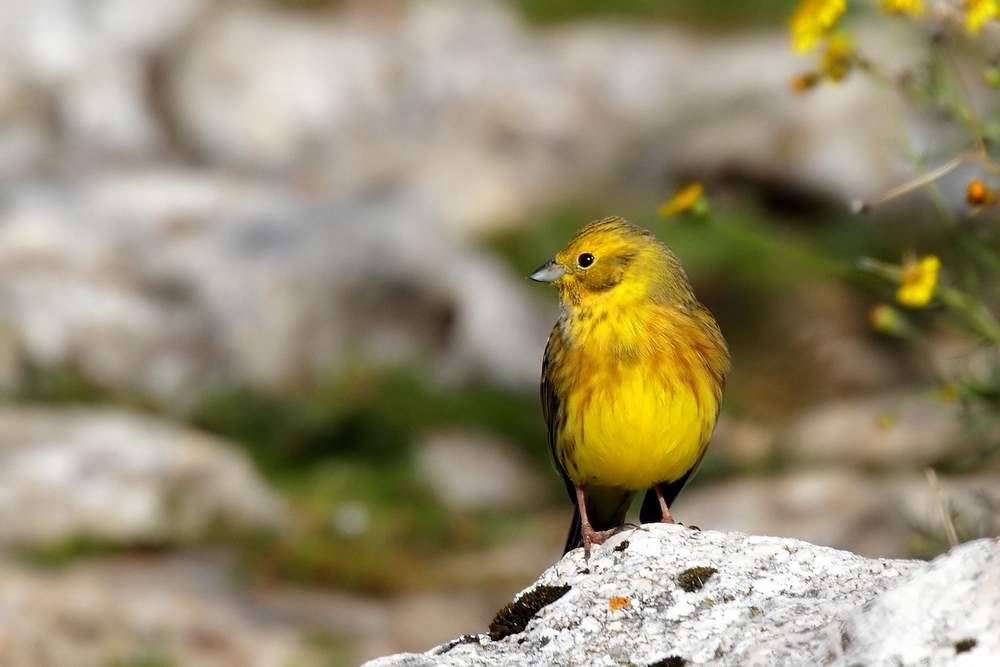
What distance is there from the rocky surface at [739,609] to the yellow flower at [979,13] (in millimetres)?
1764

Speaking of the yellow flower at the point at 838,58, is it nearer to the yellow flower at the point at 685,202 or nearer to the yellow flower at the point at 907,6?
the yellow flower at the point at 907,6

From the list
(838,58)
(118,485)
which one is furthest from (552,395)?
(118,485)

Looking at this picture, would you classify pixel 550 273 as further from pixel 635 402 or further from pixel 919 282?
pixel 919 282

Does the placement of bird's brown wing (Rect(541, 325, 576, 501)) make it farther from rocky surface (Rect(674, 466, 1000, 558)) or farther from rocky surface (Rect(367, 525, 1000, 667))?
rocky surface (Rect(674, 466, 1000, 558))

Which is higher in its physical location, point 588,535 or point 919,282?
point 919,282

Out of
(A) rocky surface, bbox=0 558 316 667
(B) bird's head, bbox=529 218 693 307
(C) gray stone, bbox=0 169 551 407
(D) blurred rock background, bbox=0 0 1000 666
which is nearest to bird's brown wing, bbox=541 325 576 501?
(B) bird's head, bbox=529 218 693 307

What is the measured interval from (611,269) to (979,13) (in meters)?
1.47

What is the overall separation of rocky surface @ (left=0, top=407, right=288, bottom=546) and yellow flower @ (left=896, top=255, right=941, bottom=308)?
15.3 ft

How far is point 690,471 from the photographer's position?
545cm

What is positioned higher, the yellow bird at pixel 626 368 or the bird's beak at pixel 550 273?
the bird's beak at pixel 550 273

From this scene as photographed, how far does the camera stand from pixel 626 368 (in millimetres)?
5012

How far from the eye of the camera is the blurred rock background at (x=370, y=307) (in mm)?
7855

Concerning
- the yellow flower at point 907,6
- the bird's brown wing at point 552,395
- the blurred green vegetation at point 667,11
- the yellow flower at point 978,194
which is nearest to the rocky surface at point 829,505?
the bird's brown wing at point 552,395

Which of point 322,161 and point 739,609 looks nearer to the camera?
point 739,609
